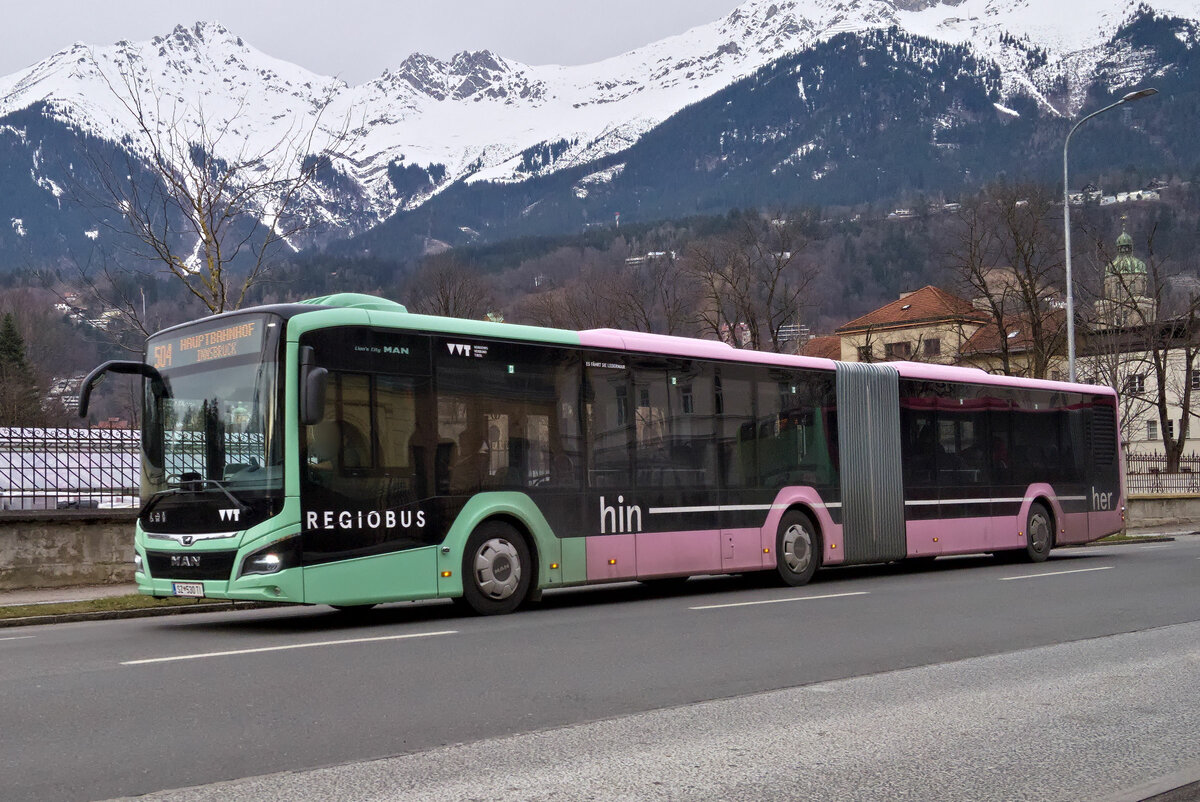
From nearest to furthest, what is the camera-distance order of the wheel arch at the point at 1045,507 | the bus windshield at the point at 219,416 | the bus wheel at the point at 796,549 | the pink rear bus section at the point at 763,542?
the bus windshield at the point at 219,416 < the pink rear bus section at the point at 763,542 < the bus wheel at the point at 796,549 < the wheel arch at the point at 1045,507

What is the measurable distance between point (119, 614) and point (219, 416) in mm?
3947

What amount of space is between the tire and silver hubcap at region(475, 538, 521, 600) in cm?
1162

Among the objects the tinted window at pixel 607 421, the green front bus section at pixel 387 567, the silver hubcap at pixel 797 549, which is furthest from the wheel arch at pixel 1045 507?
the green front bus section at pixel 387 567

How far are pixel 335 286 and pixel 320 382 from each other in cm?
12435

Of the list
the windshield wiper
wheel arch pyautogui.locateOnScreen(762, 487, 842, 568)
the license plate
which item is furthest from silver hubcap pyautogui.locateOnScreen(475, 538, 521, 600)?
wheel arch pyautogui.locateOnScreen(762, 487, 842, 568)

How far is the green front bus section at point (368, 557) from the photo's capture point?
11.7 m

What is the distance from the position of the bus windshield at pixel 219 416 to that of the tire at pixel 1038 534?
47.7 ft

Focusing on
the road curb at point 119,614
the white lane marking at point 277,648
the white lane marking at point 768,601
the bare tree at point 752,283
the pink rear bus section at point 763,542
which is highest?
the bare tree at point 752,283

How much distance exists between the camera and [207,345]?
1271cm

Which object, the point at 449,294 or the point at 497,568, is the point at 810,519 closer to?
the point at 497,568

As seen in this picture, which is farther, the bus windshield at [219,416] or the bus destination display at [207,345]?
the bus destination display at [207,345]

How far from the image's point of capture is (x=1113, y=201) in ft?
553

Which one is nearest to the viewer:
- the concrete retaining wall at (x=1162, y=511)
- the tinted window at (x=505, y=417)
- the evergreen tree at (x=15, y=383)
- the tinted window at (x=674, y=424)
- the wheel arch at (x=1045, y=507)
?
the tinted window at (x=505, y=417)

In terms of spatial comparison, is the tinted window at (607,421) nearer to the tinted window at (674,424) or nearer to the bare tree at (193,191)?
the tinted window at (674,424)
